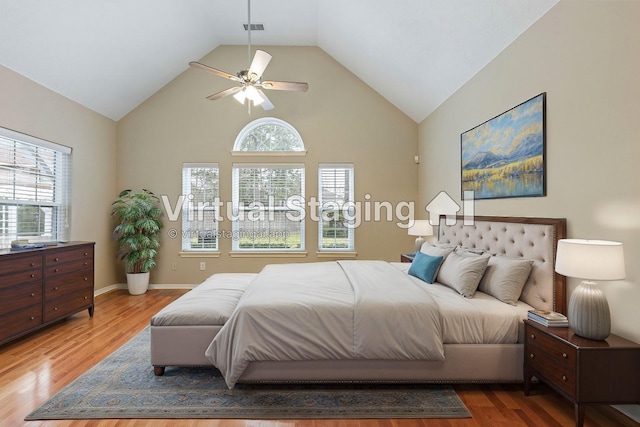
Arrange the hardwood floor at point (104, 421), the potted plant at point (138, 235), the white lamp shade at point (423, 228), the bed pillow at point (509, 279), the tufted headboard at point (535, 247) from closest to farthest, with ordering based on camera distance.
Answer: the hardwood floor at point (104, 421) < the tufted headboard at point (535, 247) < the bed pillow at point (509, 279) < the white lamp shade at point (423, 228) < the potted plant at point (138, 235)

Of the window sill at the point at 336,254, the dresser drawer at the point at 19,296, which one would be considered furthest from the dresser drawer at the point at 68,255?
the window sill at the point at 336,254

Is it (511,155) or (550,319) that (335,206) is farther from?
(550,319)

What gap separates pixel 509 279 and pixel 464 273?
0.34m

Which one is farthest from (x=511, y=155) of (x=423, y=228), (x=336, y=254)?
(x=336, y=254)

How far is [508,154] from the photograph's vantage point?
9.53 ft

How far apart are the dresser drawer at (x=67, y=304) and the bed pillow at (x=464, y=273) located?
4.02 m

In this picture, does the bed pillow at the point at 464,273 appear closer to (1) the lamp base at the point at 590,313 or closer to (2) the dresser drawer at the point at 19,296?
(1) the lamp base at the point at 590,313

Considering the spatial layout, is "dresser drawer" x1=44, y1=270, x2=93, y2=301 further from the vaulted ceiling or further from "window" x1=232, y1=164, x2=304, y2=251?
the vaulted ceiling

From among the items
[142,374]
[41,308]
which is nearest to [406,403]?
[142,374]

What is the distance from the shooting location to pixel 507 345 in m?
2.23

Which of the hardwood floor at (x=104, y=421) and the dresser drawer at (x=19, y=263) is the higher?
the dresser drawer at (x=19, y=263)

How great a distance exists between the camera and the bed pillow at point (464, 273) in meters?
2.60

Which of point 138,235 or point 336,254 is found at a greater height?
point 138,235

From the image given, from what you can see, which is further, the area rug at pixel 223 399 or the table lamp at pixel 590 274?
the area rug at pixel 223 399
